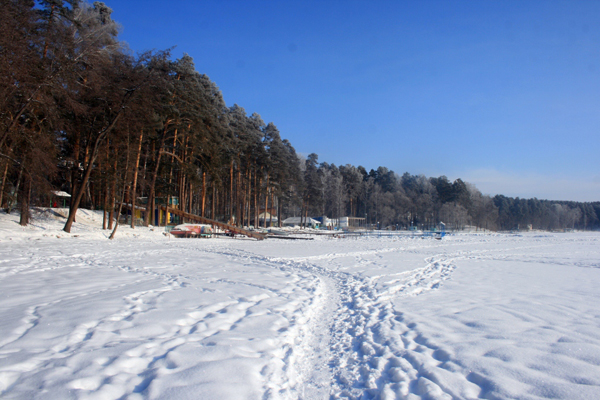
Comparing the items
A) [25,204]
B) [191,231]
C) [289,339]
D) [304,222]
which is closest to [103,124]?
[25,204]

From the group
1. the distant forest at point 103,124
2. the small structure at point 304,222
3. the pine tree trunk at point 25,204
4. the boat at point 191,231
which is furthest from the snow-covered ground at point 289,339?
the small structure at point 304,222

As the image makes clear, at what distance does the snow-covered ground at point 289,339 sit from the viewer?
3.11m

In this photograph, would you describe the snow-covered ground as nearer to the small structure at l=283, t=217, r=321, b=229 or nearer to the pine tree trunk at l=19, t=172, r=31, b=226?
the pine tree trunk at l=19, t=172, r=31, b=226

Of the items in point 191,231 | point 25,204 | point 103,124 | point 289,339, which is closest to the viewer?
point 289,339

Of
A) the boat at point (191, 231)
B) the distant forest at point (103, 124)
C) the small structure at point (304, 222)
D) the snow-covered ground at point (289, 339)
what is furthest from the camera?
the small structure at point (304, 222)

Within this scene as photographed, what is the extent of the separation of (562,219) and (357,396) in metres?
152

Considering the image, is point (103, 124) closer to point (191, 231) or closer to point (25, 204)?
point (25, 204)

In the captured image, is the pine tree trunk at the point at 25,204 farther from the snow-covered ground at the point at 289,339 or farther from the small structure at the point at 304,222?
the small structure at the point at 304,222

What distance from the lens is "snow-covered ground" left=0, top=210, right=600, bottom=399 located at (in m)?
3.11

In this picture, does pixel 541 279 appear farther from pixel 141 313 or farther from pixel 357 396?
pixel 141 313

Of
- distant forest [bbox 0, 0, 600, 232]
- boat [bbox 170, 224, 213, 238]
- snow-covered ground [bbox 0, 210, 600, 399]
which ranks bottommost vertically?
snow-covered ground [bbox 0, 210, 600, 399]

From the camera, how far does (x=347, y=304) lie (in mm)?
6551

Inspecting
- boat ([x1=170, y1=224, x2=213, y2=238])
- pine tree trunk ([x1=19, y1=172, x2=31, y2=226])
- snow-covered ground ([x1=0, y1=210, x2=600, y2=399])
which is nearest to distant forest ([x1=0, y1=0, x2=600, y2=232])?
pine tree trunk ([x1=19, y1=172, x2=31, y2=226])

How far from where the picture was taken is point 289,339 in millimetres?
4453
